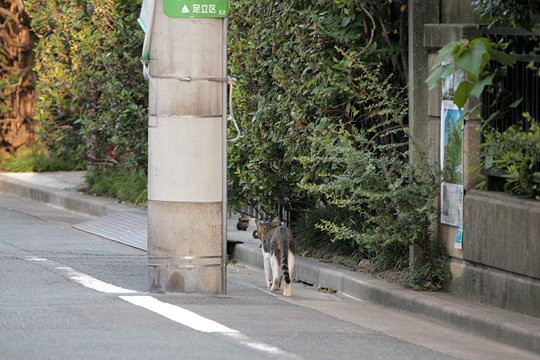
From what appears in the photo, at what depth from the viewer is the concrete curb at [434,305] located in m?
10.1

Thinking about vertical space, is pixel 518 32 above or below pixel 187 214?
above

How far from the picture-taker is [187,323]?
9945 millimetres

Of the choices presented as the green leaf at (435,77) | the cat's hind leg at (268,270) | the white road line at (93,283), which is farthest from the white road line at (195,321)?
the green leaf at (435,77)

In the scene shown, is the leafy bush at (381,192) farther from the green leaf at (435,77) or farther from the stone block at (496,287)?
the green leaf at (435,77)

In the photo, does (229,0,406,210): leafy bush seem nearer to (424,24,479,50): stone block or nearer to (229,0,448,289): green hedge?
(229,0,448,289): green hedge

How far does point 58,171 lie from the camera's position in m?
24.2

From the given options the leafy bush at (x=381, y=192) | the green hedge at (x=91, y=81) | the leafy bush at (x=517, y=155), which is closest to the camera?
the leafy bush at (x=517, y=155)

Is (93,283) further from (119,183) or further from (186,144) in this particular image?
(119,183)

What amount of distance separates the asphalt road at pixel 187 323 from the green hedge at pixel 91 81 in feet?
18.3

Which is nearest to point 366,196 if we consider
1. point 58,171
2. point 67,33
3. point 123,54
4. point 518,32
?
point 518,32

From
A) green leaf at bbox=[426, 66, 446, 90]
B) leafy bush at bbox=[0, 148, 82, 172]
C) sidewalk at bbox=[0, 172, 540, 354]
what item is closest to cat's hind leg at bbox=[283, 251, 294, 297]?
sidewalk at bbox=[0, 172, 540, 354]

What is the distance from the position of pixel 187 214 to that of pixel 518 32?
335 cm

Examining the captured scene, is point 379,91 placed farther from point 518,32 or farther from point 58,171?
point 58,171

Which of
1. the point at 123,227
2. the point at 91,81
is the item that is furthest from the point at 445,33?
the point at 91,81
